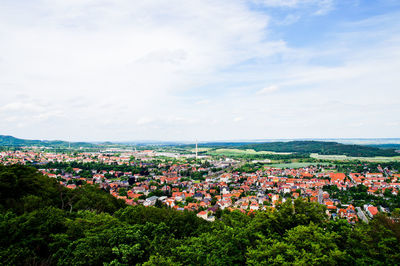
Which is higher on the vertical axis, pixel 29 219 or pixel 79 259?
pixel 29 219

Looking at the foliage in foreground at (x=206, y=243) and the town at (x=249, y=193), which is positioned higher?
the foliage in foreground at (x=206, y=243)

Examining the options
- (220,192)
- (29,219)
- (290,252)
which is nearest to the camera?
(290,252)

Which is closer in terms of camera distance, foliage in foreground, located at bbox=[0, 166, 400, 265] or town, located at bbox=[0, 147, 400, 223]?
foliage in foreground, located at bbox=[0, 166, 400, 265]

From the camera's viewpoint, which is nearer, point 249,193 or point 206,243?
point 206,243

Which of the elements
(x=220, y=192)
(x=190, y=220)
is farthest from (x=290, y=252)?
(x=220, y=192)

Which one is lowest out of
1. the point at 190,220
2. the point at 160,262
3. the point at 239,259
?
the point at 190,220

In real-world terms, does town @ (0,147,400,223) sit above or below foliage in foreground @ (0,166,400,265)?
below

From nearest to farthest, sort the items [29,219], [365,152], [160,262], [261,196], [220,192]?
[160,262], [29,219], [261,196], [220,192], [365,152]

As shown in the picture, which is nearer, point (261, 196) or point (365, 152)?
point (261, 196)

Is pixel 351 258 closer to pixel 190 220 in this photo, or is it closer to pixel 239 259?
pixel 239 259

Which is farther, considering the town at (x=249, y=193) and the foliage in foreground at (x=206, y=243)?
the town at (x=249, y=193)

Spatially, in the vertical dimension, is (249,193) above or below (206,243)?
below
